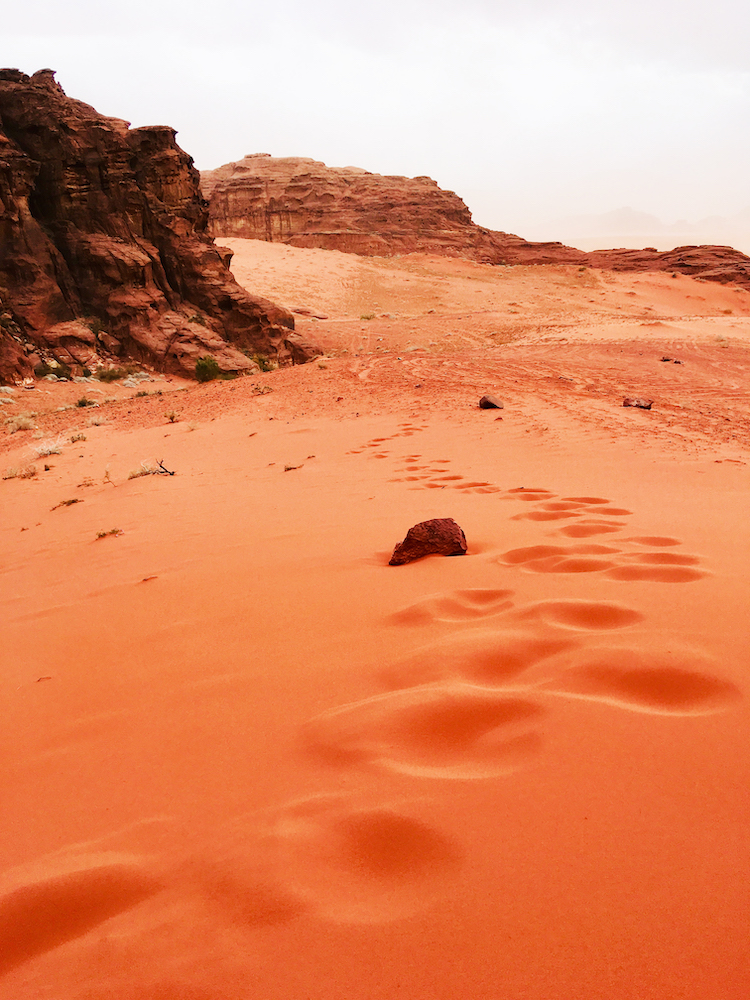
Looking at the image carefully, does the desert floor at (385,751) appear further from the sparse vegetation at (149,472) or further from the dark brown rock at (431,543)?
the sparse vegetation at (149,472)

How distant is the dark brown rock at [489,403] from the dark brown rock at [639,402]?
4.93 feet

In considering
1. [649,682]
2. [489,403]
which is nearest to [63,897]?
[649,682]

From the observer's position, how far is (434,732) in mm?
1407

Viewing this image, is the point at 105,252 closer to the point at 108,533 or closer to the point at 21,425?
the point at 21,425

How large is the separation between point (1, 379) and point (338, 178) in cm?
4349

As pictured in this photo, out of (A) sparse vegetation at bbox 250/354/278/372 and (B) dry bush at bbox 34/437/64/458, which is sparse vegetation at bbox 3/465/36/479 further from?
(A) sparse vegetation at bbox 250/354/278/372

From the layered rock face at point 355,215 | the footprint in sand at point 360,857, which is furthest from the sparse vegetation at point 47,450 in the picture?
the layered rock face at point 355,215

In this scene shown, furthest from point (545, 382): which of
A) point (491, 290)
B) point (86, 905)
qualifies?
point (491, 290)

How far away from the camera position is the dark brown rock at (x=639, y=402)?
7359 millimetres

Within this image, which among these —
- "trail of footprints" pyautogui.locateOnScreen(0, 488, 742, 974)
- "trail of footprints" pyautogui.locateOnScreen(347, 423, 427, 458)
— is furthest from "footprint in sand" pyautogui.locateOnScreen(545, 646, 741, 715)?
"trail of footprints" pyautogui.locateOnScreen(347, 423, 427, 458)

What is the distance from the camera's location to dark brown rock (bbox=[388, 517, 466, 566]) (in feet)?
8.99

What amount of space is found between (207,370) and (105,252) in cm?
475

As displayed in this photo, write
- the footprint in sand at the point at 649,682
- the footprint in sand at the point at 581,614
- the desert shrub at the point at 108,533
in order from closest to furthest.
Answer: the footprint in sand at the point at 649,682
the footprint in sand at the point at 581,614
the desert shrub at the point at 108,533

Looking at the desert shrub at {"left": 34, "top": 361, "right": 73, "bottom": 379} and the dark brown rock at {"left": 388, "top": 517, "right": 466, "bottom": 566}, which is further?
the desert shrub at {"left": 34, "top": 361, "right": 73, "bottom": 379}
